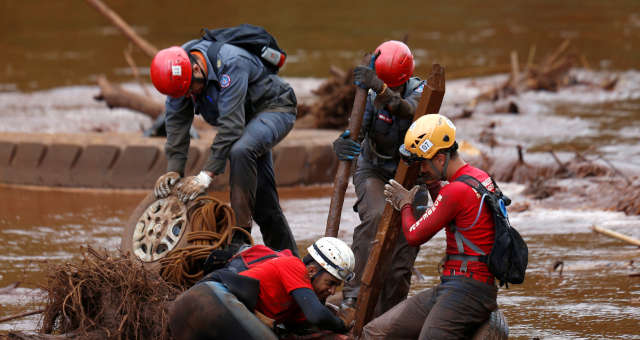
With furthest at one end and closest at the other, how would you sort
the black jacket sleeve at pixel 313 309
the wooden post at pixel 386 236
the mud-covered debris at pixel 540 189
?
the mud-covered debris at pixel 540 189
the wooden post at pixel 386 236
the black jacket sleeve at pixel 313 309

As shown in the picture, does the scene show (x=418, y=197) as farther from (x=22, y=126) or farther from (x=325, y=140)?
(x=22, y=126)

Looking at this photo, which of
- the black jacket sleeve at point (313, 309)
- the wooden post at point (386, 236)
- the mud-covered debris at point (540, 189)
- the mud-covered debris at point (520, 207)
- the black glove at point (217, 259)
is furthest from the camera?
the mud-covered debris at point (540, 189)

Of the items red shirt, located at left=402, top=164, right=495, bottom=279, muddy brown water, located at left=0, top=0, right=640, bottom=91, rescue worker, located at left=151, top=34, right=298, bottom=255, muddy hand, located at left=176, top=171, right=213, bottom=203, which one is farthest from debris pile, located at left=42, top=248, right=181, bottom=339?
muddy brown water, located at left=0, top=0, right=640, bottom=91

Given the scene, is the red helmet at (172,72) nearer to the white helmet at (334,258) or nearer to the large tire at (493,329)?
the white helmet at (334,258)

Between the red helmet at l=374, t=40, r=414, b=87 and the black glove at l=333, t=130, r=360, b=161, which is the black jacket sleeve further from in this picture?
the red helmet at l=374, t=40, r=414, b=87

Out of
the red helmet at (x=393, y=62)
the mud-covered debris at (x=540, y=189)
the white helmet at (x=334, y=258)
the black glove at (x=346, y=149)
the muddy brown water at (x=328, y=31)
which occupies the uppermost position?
the red helmet at (x=393, y=62)

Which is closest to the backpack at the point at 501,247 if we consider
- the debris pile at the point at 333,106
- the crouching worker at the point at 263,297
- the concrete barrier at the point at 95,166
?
the crouching worker at the point at 263,297

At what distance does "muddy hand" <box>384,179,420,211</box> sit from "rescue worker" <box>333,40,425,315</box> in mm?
718

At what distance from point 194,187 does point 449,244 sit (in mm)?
2046

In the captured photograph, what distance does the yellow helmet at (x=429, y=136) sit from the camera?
5273mm

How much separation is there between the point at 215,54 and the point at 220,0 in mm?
21617

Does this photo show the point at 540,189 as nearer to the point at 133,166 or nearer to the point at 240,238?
the point at 240,238

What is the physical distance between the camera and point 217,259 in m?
6.02

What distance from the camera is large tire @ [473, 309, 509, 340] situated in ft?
17.2
